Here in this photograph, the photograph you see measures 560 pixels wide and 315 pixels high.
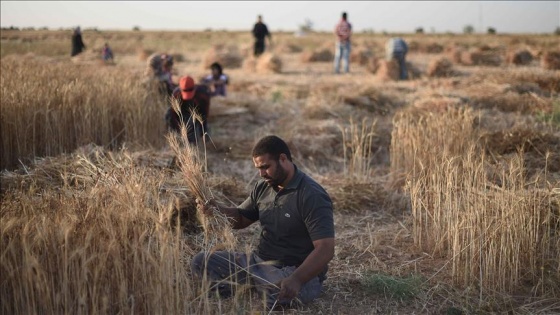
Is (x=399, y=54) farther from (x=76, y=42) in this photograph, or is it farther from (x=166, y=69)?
(x=76, y=42)

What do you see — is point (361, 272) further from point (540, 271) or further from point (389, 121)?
point (389, 121)

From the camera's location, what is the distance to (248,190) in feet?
18.7

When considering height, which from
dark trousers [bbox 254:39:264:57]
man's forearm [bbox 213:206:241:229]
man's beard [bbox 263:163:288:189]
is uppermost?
dark trousers [bbox 254:39:264:57]

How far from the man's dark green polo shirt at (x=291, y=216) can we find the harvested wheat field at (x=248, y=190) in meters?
0.23

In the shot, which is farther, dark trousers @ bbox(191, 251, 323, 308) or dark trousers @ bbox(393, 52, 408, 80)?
dark trousers @ bbox(393, 52, 408, 80)

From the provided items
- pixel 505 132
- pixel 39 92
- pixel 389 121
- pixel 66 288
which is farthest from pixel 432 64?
pixel 66 288

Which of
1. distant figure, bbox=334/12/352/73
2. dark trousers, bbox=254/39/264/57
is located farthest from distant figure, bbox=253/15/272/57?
distant figure, bbox=334/12/352/73

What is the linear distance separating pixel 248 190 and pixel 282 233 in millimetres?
2164

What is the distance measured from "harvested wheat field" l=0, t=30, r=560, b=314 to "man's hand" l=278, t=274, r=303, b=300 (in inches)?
7.6

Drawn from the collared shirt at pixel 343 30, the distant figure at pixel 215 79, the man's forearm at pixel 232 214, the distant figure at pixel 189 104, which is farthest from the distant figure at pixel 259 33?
the man's forearm at pixel 232 214

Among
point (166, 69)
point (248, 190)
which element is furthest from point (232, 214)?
point (166, 69)

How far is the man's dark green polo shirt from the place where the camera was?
3.36 meters

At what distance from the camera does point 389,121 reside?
329 inches

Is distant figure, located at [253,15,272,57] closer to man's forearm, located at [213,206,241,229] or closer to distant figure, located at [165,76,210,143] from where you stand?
distant figure, located at [165,76,210,143]
